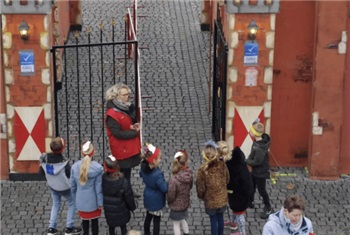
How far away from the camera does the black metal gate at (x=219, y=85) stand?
1548cm

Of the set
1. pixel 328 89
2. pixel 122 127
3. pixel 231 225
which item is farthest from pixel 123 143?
pixel 328 89

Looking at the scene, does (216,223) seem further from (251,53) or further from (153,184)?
(251,53)

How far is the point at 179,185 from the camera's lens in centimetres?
1273

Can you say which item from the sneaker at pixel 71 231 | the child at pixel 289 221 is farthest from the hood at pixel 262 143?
the child at pixel 289 221

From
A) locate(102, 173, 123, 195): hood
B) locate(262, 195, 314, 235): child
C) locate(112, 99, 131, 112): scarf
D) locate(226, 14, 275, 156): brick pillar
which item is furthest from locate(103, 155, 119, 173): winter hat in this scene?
locate(226, 14, 275, 156): brick pillar

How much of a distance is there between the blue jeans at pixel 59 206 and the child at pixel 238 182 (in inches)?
88.0

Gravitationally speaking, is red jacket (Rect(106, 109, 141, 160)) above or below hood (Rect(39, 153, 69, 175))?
above

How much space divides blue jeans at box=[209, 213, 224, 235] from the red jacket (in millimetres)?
1791

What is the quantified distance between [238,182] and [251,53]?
283 cm

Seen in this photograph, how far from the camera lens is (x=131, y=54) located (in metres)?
20.5

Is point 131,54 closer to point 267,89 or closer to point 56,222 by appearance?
point 267,89

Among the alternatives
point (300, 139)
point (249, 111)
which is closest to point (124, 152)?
point (249, 111)

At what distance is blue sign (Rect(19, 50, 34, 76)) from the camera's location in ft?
48.9

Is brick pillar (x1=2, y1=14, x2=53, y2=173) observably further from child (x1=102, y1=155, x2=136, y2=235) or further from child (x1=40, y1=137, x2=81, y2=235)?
child (x1=102, y1=155, x2=136, y2=235)
